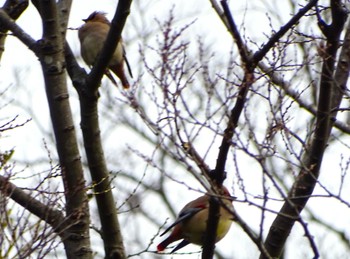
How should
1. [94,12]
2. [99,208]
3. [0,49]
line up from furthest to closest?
1. [94,12]
2. [0,49]
3. [99,208]

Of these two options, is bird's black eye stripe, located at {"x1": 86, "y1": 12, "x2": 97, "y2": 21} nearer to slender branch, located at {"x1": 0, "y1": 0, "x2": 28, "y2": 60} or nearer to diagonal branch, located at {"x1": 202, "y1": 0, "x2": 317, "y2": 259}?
slender branch, located at {"x1": 0, "y1": 0, "x2": 28, "y2": 60}

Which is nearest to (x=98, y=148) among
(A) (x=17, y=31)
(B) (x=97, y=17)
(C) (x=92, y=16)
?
(A) (x=17, y=31)

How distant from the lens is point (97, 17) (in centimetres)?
895

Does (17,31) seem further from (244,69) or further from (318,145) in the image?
(318,145)

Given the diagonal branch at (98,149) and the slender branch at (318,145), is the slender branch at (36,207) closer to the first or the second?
the diagonal branch at (98,149)

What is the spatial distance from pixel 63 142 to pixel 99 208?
44 centimetres

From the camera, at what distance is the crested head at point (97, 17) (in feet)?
29.1

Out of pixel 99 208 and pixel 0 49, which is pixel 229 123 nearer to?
pixel 99 208

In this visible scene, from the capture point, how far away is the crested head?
886 cm

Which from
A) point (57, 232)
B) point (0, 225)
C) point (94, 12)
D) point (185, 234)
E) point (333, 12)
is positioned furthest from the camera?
point (94, 12)

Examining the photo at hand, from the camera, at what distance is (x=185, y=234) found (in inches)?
281

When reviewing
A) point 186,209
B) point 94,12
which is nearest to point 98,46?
point 94,12

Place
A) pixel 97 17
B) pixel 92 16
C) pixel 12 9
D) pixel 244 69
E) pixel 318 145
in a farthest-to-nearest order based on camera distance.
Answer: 1. pixel 92 16
2. pixel 97 17
3. pixel 12 9
4. pixel 318 145
5. pixel 244 69

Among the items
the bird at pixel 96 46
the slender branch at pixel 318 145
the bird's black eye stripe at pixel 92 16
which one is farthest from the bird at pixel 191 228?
the bird's black eye stripe at pixel 92 16
